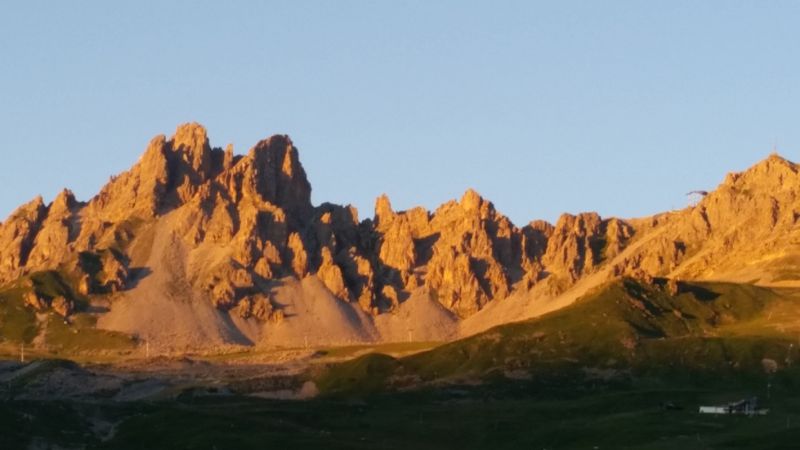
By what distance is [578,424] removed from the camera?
190875 millimetres

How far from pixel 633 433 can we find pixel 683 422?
11.8 metres

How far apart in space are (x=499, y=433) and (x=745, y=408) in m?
31.3

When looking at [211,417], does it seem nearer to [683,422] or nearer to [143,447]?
[143,447]

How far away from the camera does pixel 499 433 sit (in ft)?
629

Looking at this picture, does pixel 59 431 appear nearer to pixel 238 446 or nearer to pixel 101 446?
pixel 101 446

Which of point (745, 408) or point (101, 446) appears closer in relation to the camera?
point (101, 446)

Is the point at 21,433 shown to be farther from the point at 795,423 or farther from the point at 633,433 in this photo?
the point at 795,423

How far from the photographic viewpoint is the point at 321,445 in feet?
572

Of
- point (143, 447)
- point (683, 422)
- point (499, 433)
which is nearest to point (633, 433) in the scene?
point (683, 422)

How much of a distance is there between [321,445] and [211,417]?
28.2 metres

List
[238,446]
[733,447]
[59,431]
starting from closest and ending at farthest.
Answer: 1. [733,447]
2. [238,446]
3. [59,431]

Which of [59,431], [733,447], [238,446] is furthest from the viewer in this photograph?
[59,431]

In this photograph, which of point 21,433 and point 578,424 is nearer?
point 21,433

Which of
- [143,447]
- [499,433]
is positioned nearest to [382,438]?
[499,433]
